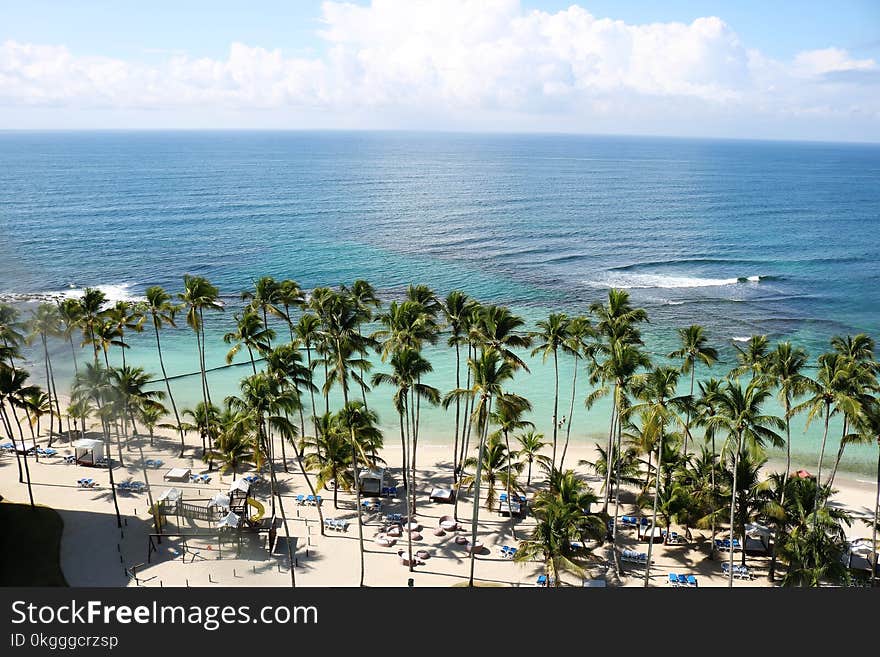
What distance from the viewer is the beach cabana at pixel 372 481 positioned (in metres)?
39.6

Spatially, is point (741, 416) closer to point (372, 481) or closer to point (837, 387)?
point (837, 387)

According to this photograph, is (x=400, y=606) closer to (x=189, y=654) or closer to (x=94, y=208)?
(x=189, y=654)

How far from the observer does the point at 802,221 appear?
13350 cm

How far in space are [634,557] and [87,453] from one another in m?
36.2

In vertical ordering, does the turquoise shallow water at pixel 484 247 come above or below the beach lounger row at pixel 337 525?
above

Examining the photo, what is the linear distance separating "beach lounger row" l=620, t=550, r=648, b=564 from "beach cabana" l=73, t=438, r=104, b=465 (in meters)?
34.8

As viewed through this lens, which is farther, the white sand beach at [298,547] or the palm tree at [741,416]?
the white sand beach at [298,547]

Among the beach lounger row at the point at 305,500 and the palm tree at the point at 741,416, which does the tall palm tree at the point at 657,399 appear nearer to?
the palm tree at the point at 741,416

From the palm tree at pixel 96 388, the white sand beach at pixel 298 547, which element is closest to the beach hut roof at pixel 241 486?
the white sand beach at pixel 298 547

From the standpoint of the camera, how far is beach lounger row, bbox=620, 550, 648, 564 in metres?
32.9

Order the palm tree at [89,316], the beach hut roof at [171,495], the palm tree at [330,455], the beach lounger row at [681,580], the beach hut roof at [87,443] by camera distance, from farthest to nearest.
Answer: the beach hut roof at [87,443] → the palm tree at [89,316] → the palm tree at [330,455] → the beach hut roof at [171,495] → the beach lounger row at [681,580]

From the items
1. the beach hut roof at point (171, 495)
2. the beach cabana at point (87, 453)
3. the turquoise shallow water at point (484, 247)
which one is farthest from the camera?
the turquoise shallow water at point (484, 247)

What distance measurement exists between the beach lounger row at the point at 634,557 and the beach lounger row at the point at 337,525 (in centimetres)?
1545

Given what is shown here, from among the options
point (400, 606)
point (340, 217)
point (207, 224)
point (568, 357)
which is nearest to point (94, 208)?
point (207, 224)
